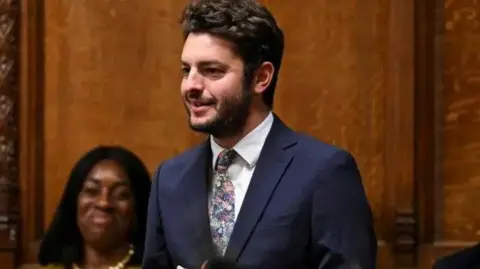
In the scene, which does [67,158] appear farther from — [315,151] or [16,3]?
[315,151]

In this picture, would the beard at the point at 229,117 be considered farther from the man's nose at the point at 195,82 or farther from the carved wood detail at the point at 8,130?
the carved wood detail at the point at 8,130

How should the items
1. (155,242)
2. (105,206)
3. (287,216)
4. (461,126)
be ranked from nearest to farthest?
(287,216), (155,242), (105,206), (461,126)

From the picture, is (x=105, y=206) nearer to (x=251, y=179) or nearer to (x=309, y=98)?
(x=309, y=98)

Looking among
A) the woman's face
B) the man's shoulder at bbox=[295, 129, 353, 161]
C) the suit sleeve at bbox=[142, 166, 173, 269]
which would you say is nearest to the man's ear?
the man's shoulder at bbox=[295, 129, 353, 161]

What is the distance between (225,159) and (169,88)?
1.15 meters

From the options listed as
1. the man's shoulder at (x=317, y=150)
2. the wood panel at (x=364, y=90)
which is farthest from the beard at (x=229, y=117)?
the wood panel at (x=364, y=90)

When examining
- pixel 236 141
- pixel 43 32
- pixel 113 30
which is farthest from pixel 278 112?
pixel 236 141

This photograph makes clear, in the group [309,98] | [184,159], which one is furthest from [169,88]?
[184,159]

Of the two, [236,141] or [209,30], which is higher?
[209,30]

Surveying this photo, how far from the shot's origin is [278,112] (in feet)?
8.48

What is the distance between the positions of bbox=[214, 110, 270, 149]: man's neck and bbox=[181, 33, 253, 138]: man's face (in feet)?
0.13

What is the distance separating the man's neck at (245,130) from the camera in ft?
4.90

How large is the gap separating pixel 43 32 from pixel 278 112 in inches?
27.8

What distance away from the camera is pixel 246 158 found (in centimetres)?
150
